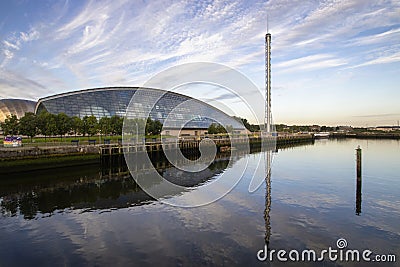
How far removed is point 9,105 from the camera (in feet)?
211

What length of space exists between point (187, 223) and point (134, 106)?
2379 inches

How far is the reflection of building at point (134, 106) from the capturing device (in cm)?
6044

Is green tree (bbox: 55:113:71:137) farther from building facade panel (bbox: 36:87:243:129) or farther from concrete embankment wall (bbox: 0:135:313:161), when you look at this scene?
building facade panel (bbox: 36:87:243:129)

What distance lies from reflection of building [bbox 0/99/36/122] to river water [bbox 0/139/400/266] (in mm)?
53258

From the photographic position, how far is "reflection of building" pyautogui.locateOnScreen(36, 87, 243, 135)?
6044 centimetres

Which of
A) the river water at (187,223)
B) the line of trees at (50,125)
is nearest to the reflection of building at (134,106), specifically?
the line of trees at (50,125)

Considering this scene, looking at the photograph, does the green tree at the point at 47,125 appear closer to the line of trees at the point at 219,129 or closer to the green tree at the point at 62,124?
the green tree at the point at 62,124

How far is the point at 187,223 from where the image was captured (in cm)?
1130

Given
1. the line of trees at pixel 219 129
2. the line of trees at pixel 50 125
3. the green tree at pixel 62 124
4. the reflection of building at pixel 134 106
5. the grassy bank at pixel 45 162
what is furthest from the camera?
the line of trees at pixel 219 129

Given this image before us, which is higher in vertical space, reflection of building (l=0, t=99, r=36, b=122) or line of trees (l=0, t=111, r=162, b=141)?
reflection of building (l=0, t=99, r=36, b=122)

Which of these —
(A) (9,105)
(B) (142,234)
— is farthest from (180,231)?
(A) (9,105)

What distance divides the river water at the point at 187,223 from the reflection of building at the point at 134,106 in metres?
45.7

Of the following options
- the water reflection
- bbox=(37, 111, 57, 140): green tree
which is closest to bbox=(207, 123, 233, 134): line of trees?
bbox=(37, 111, 57, 140): green tree

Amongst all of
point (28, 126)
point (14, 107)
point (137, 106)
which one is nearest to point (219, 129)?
point (137, 106)
